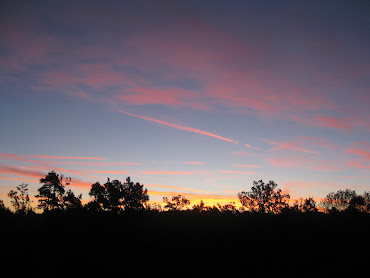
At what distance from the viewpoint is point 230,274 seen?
28.1 feet

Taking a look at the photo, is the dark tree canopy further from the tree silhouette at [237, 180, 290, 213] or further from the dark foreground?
the dark foreground

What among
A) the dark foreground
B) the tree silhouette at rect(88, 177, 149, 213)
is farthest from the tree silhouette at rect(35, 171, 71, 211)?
the dark foreground

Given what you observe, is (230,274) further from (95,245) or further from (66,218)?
(66,218)

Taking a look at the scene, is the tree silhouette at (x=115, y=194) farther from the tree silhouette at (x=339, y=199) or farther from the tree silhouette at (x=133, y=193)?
the tree silhouette at (x=339, y=199)

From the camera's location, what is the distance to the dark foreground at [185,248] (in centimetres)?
879

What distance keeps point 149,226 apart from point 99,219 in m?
3.33

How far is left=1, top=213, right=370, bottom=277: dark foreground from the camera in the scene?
879 centimetres

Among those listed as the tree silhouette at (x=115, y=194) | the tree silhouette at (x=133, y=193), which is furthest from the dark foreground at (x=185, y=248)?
the tree silhouette at (x=133, y=193)

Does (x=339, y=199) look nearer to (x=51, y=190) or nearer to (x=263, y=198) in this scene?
(x=263, y=198)

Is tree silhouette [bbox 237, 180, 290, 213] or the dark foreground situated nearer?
the dark foreground

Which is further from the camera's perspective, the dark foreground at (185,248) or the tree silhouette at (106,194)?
the tree silhouette at (106,194)

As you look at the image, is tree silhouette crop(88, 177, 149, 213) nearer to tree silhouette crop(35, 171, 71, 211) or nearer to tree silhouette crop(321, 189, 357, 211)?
tree silhouette crop(35, 171, 71, 211)

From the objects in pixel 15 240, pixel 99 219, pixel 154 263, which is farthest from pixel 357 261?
pixel 15 240

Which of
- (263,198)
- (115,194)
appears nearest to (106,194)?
(115,194)
